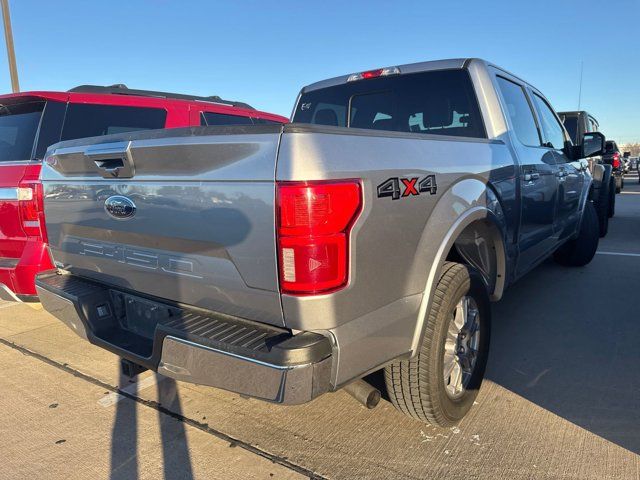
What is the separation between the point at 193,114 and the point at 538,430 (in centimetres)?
438

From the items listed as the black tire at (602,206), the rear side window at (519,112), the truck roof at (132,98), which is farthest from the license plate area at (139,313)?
the black tire at (602,206)

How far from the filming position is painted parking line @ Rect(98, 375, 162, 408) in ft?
9.76

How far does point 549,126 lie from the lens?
4.48 metres

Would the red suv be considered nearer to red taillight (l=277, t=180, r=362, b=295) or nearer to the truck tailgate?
the truck tailgate

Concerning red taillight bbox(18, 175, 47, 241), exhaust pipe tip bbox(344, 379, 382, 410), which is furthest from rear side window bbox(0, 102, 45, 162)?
exhaust pipe tip bbox(344, 379, 382, 410)

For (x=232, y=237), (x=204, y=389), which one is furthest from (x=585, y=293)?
(x=232, y=237)

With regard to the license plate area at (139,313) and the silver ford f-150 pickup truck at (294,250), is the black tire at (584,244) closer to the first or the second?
the silver ford f-150 pickup truck at (294,250)

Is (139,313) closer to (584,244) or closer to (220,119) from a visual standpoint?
(220,119)

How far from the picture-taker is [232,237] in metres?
1.89

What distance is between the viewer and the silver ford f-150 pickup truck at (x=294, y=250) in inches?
69.5

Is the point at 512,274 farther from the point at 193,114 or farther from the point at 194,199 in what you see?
the point at 193,114

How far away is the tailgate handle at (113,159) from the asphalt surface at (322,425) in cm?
140

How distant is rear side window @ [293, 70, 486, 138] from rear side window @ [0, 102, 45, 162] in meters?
2.11

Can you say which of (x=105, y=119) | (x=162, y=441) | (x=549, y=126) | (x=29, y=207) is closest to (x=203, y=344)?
(x=162, y=441)
